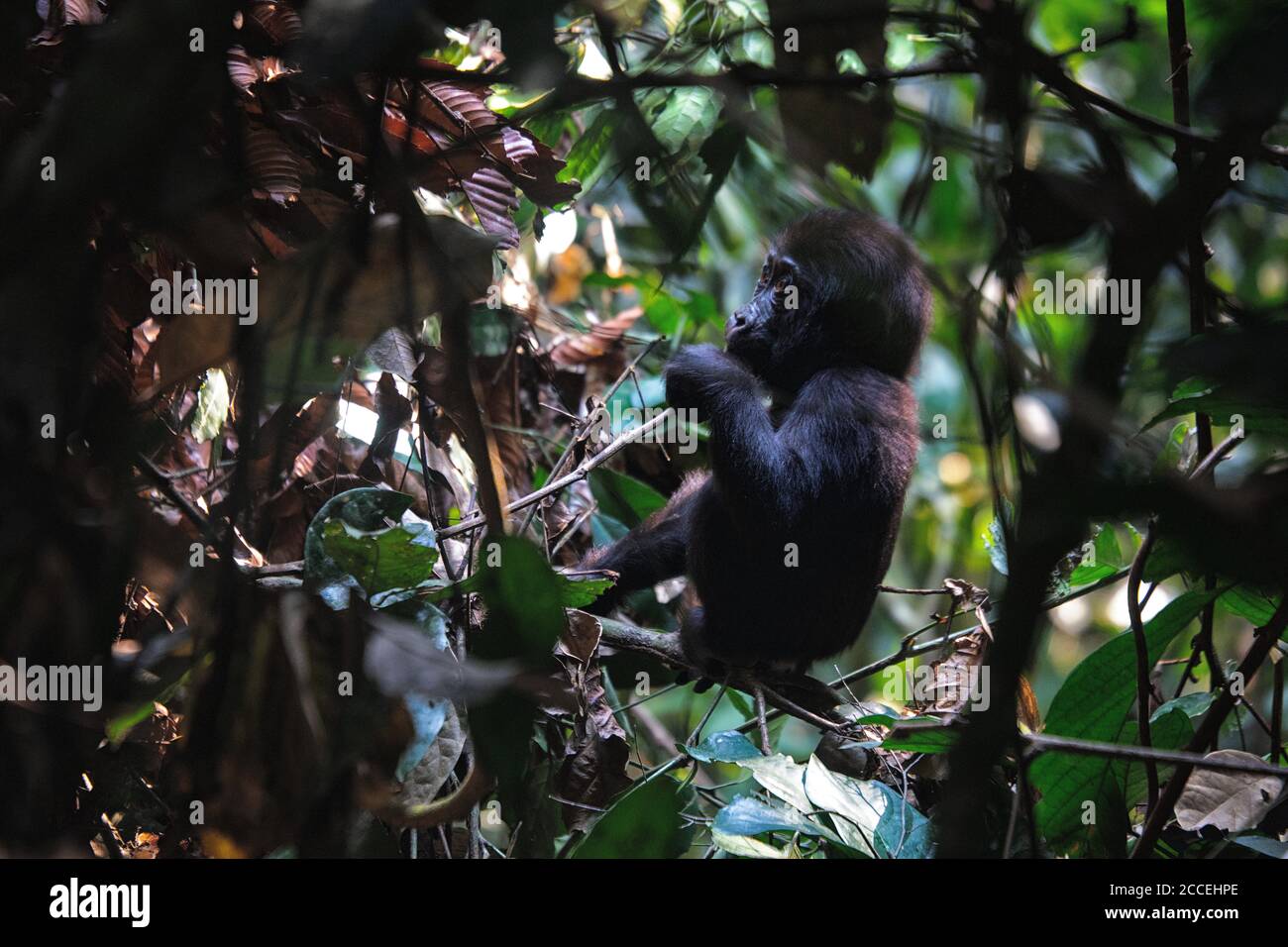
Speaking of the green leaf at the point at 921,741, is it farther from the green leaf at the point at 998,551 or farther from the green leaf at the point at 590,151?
the green leaf at the point at 590,151

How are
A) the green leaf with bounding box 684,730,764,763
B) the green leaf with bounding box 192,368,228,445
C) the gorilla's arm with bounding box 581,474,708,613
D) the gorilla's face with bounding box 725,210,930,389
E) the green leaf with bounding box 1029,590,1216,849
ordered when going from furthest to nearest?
1. the gorilla's arm with bounding box 581,474,708,613
2. the gorilla's face with bounding box 725,210,930,389
3. the green leaf with bounding box 192,368,228,445
4. the green leaf with bounding box 1029,590,1216,849
5. the green leaf with bounding box 684,730,764,763

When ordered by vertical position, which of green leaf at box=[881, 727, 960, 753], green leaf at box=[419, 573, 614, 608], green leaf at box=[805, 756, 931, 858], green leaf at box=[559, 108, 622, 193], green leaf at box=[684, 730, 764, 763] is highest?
green leaf at box=[559, 108, 622, 193]

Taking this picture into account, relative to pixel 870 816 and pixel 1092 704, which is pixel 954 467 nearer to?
pixel 1092 704

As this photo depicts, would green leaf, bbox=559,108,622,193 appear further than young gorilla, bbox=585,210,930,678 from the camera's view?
No

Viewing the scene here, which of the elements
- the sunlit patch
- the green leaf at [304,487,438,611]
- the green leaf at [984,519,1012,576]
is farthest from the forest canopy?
the sunlit patch

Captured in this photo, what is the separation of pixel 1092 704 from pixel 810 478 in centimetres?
130

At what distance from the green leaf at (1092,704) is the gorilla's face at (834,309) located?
1.72 metres

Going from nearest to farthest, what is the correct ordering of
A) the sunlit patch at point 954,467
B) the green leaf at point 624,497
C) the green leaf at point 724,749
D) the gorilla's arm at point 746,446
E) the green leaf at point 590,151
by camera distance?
the green leaf at point 724,749
the green leaf at point 590,151
the gorilla's arm at point 746,446
the green leaf at point 624,497
the sunlit patch at point 954,467

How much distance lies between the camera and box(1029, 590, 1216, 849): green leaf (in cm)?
297

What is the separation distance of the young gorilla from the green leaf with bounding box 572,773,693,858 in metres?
1.41

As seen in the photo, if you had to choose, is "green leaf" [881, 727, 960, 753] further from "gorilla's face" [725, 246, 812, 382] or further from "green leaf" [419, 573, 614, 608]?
"gorilla's face" [725, 246, 812, 382]

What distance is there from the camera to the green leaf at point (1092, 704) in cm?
297

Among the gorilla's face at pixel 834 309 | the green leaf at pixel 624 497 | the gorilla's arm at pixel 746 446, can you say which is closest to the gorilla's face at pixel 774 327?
the gorilla's face at pixel 834 309

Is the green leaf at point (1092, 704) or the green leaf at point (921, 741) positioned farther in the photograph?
the green leaf at point (1092, 704)
